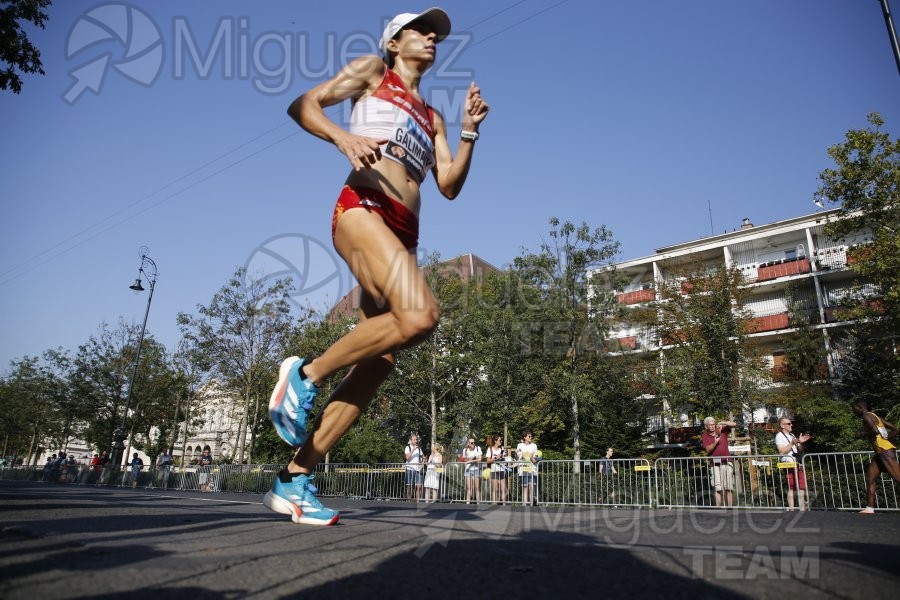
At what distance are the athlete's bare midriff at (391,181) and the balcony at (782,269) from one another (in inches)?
1637

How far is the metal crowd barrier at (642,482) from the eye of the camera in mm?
10641

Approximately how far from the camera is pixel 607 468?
41.8 ft

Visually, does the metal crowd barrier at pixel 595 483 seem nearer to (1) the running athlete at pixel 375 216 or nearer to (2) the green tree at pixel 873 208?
(1) the running athlete at pixel 375 216

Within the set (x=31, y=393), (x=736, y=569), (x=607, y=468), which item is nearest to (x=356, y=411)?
(x=736, y=569)

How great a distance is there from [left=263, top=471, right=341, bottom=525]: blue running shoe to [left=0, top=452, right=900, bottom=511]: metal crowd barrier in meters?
9.27

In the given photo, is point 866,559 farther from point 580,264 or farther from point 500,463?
point 580,264

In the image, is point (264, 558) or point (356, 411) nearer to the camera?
point (264, 558)

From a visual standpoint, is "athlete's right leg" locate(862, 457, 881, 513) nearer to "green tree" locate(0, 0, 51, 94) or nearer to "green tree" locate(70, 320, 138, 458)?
"green tree" locate(0, 0, 51, 94)

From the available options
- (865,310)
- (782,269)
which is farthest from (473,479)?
(782,269)

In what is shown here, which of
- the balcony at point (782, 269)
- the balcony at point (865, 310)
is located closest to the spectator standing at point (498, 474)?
the balcony at point (865, 310)

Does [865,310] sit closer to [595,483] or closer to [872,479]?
[595,483]

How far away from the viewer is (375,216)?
119 inches

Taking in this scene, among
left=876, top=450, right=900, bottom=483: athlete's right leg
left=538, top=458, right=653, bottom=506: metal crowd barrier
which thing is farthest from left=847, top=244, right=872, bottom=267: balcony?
left=876, top=450, right=900, bottom=483: athlete's right leg

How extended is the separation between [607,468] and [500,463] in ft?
7.87
